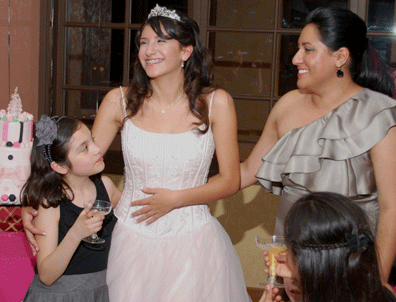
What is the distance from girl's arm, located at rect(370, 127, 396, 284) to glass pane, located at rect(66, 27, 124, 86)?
9.77ft

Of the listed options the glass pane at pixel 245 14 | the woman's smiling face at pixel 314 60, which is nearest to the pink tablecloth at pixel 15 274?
the woman's smiling face at pixel 314 60

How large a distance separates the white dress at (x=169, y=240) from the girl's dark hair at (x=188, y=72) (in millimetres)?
106

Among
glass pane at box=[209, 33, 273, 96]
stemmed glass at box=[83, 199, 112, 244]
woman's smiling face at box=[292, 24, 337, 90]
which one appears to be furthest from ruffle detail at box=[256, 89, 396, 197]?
glass pane at box=[209, 33, 273, 96]

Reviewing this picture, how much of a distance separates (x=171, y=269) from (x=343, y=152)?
2.62 ft

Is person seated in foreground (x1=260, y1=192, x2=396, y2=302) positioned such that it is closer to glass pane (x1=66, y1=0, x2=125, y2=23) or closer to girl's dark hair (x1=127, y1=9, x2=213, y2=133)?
girl's dark hair (x1=127, y1=9, x2=213, y2=133)

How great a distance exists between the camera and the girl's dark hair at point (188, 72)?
2.09 m

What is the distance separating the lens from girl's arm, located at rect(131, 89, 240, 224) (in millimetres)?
2025

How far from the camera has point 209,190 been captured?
205 cm

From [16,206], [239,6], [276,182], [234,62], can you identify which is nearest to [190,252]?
[276,182]

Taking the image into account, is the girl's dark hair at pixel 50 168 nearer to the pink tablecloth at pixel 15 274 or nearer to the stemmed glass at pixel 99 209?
the stemmed glass at pixel 99 209

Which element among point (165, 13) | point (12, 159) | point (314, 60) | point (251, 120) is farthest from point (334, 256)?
point (251, 120)

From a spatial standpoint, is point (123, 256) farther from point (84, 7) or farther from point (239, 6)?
point (239, 6)

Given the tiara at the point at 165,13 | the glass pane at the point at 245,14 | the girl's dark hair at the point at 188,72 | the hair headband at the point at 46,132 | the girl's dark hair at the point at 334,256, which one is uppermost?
the glass pane at the point at 245,14

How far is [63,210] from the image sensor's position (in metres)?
1.90
